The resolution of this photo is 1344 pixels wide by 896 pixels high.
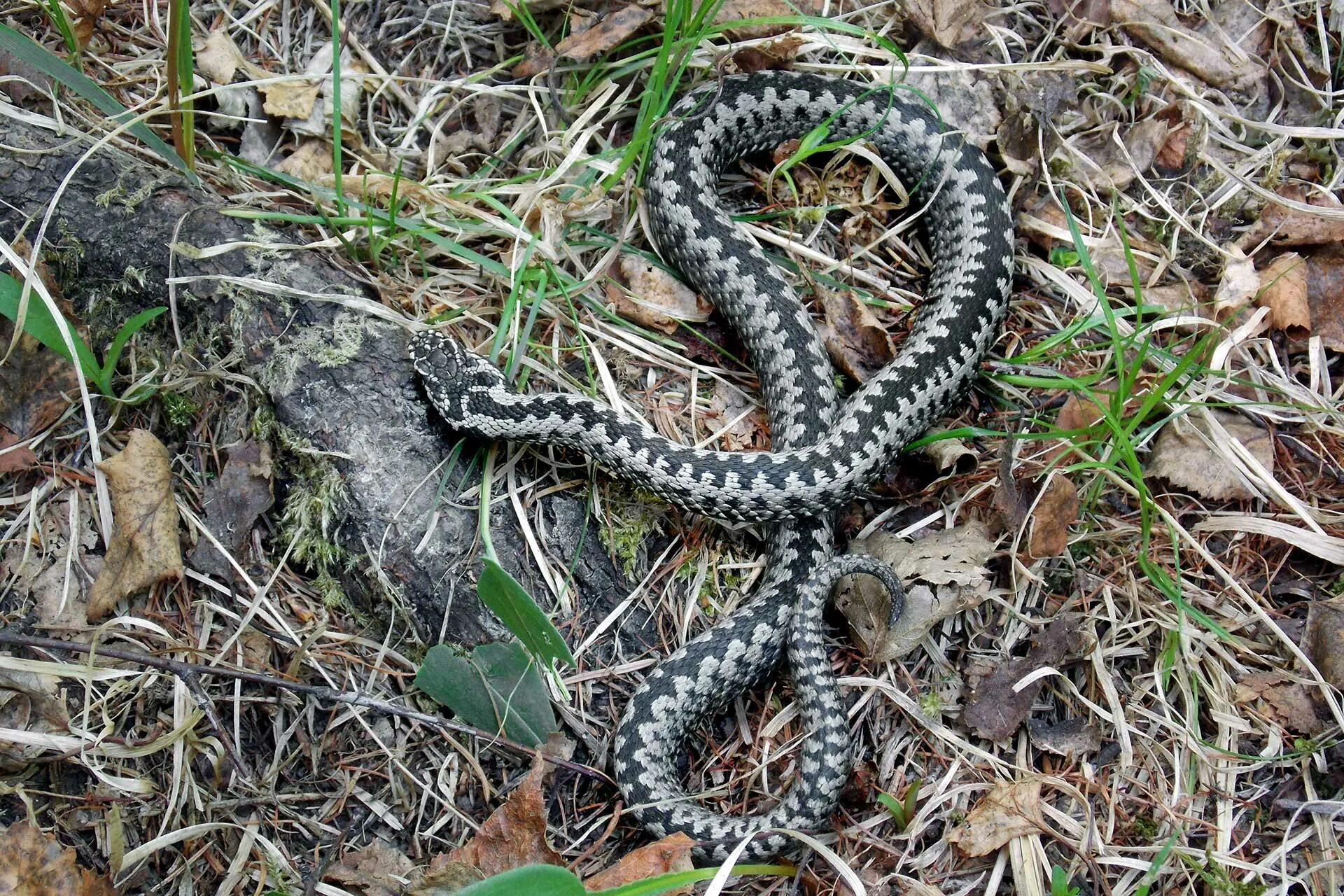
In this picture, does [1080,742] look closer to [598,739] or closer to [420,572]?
[598,739]

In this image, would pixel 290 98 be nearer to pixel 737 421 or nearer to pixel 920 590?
pixel 737 421

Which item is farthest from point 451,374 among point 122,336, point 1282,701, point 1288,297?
point 1288,297

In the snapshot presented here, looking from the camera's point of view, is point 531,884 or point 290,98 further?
point 290,98

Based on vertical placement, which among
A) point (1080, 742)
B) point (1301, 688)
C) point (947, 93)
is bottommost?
point (1080, 742)

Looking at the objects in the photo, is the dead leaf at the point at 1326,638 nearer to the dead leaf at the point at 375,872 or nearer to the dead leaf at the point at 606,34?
the dead leaf at the point at 375,872

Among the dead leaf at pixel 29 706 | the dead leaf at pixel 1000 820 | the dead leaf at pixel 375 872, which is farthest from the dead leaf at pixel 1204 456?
the dead leaf at pixel 29 706

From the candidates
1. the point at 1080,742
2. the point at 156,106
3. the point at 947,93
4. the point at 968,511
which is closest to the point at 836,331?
the point at 968,511
